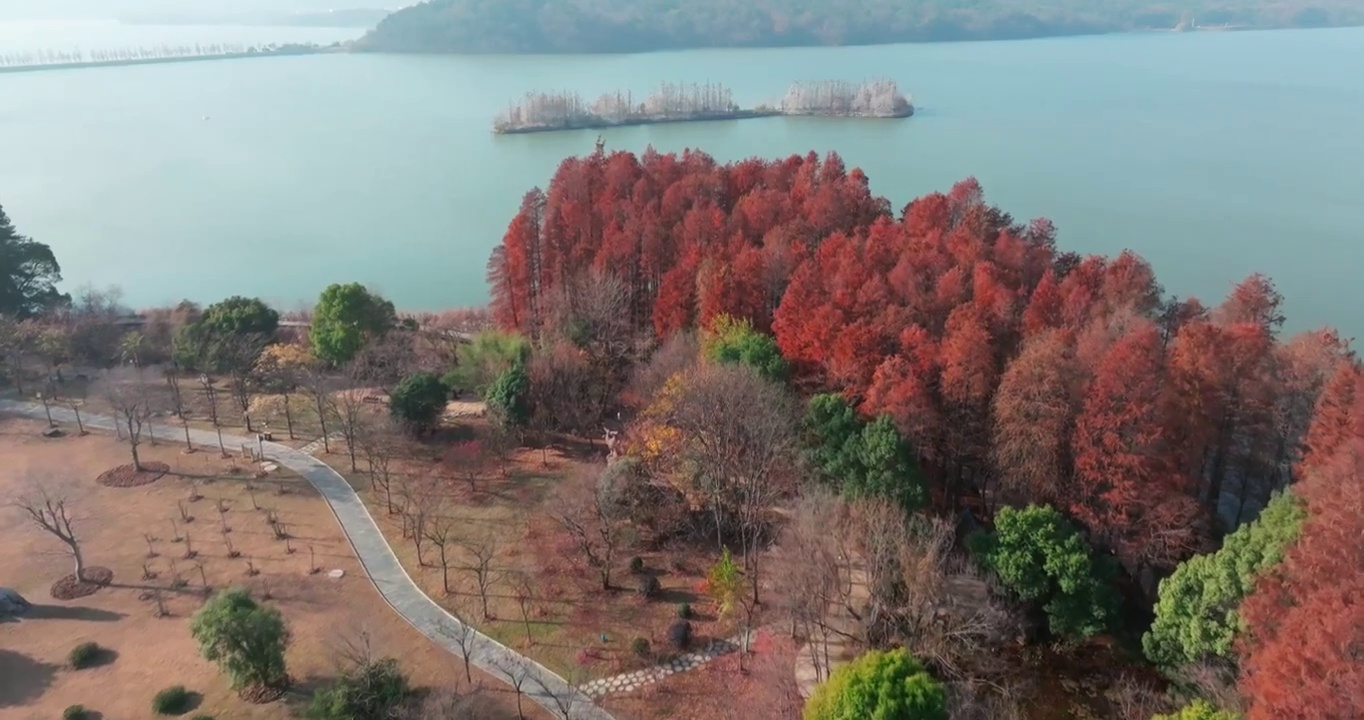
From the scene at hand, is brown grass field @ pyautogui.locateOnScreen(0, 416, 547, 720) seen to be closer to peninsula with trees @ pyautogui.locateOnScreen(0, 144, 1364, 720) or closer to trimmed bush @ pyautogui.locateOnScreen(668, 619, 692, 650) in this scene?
peninsula with trees @ pyautogui.locateOnScreen(0, 144, 1364, 720)

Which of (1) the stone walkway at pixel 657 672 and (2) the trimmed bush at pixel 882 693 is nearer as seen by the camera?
(2) the trimmed bush at pixel 882 693

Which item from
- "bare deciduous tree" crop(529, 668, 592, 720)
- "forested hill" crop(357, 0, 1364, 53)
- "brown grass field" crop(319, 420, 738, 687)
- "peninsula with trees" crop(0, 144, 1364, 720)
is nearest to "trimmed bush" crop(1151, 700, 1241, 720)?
"peninsula with trees" crop(0, 144, 1364, 720)

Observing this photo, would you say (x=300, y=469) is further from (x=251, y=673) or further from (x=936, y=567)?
(x=936, y=567)

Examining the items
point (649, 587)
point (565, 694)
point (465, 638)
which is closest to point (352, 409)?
point (465, 638)

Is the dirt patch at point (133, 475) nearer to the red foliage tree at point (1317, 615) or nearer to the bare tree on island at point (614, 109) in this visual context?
the red foliage tree at point (1317, 615)

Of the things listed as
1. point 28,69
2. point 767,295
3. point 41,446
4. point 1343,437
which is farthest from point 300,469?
point 28,69

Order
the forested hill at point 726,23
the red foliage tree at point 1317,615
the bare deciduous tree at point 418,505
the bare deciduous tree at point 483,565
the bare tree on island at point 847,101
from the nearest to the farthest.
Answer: the red foliage tree at point 1317,615, the bare deciduous tree at point 483,565, the bare deciduous tree at point 418,505, the bare tree on island at point 847,101, the forested hill at point 726,23

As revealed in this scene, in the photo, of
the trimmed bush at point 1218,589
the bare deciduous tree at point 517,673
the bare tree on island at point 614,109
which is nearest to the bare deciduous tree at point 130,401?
the bare deciduous tree at point 517,673

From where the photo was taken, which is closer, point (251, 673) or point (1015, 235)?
point (251, 673)
